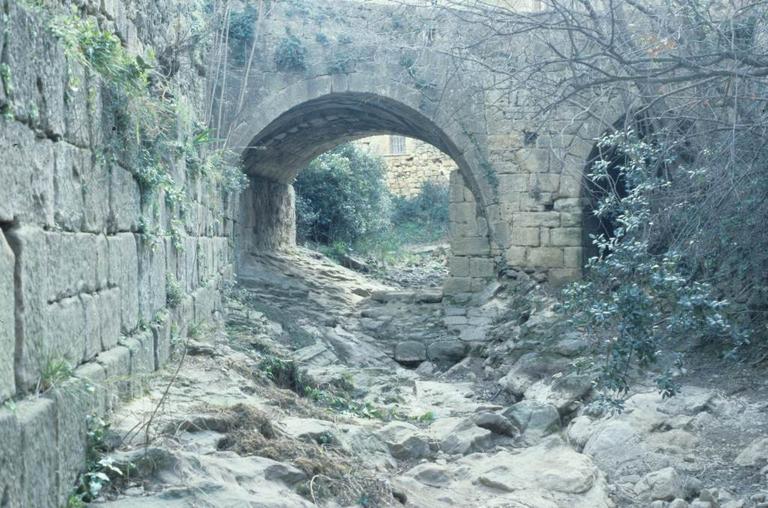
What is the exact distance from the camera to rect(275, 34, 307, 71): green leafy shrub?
40.0 ft

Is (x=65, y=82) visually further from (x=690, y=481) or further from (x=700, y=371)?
(x=700, y=371)

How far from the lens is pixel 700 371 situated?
7594 millimetres

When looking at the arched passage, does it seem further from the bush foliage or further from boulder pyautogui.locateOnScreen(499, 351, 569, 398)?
boulder pyautogui.locateOnScreen(499, 351, 569, 398)

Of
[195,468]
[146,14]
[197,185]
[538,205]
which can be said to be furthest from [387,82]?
[195,468]

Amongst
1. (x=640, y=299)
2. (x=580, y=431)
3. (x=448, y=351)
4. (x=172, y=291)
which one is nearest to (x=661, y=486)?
(x=640, y=299)

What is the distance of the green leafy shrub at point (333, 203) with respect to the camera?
18.9 metres

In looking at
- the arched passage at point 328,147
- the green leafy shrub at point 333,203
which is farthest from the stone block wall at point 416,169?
the arched passage at point 328,147

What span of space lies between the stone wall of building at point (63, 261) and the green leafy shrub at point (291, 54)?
619cm

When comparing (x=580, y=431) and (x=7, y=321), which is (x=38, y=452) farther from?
(x=580, y=431)

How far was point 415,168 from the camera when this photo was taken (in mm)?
26688

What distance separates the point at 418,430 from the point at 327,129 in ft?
27.3

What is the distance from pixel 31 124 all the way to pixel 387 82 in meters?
9.28

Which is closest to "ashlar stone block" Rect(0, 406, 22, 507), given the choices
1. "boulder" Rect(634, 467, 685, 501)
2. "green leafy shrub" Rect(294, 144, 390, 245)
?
"boulder" Rect(634, 467, 685, 501)

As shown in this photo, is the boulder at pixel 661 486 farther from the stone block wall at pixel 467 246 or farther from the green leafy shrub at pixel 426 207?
the green leafy shrub at pixel 426 207
